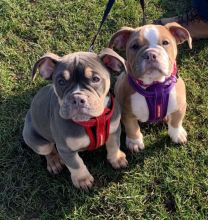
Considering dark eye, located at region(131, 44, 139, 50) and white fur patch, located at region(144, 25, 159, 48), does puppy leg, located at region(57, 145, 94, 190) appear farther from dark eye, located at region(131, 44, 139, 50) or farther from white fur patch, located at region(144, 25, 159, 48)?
white fur patch, located at region(144, 25, 159, 48)

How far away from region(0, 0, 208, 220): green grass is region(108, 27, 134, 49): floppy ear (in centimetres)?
110

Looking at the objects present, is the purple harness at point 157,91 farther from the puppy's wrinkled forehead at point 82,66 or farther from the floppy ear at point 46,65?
the floppy ear at point 46,65

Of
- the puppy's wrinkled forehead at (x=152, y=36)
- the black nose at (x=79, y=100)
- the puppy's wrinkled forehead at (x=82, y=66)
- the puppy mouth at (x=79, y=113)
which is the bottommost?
the puppy mouth at (x=79, y=113)

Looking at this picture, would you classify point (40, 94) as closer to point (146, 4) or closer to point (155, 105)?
point (155, 105)

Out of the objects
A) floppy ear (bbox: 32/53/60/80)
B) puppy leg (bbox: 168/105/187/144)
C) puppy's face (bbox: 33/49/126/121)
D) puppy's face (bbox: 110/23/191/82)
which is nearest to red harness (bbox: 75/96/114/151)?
puppy's face (bbox: 33/49/126/121)

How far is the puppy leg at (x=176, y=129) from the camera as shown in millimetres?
4758

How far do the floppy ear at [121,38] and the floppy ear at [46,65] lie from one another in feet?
1.89

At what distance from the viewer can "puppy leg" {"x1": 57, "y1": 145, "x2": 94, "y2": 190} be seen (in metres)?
4.34

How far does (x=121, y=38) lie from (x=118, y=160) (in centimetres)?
122

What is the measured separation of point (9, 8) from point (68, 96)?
279 centimetres

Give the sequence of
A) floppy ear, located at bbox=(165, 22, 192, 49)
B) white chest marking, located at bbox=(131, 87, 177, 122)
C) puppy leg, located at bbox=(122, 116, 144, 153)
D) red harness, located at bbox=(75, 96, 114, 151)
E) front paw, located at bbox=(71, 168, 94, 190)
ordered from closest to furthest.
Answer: red harness, located at bbox=(75, 96, 114, 151) → floppy ear, located at bbox=(165, 22, 192, 49) → white chest marking, located at bbox=(131, 87, 177, 122) → front paw, located at bbox=(71, 168, 94, 190) → puppy leg, located at bbox=(122, 116, 144, 153)

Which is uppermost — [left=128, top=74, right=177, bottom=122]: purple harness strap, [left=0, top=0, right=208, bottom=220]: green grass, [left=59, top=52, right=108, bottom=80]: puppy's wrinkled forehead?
[left=59, top=52, right=108, bottom=80]: puppy's wrinkled forehead

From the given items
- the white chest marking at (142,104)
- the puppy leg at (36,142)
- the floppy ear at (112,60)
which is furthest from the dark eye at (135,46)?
the puppy leg at (36,142)

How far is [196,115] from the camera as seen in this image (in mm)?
5332
